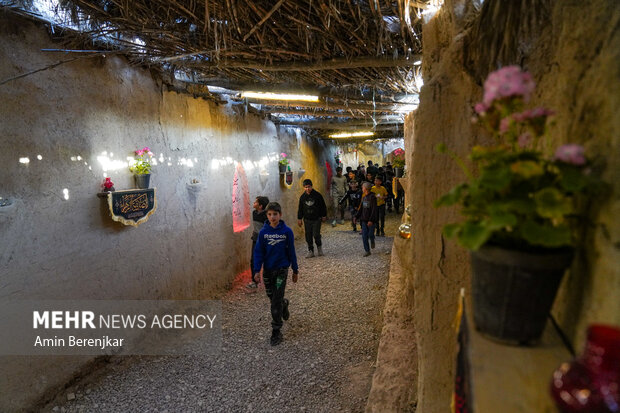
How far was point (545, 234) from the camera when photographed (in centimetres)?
84

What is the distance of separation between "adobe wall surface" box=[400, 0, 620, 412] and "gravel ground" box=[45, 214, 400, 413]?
5.11 ft

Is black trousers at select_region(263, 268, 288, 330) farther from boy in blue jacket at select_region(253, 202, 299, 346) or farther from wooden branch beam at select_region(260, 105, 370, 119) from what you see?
wooden branch beam at select_region(260, 105, 370, 119)

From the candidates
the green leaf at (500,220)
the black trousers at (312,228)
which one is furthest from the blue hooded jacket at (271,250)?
the black trousers at (312,228)

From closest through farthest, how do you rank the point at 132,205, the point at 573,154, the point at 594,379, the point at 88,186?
the point at 594,379
the point at 573,154
the point at 88,186
the point at 132,205

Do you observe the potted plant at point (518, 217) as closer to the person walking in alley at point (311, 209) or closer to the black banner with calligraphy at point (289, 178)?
the person walking in alley at point (311, 209)

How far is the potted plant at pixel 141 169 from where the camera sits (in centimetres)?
402

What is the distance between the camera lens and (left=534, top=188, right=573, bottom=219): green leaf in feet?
2.66

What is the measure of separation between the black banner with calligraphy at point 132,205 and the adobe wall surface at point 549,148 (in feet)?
10.3

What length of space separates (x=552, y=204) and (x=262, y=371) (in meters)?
3.39

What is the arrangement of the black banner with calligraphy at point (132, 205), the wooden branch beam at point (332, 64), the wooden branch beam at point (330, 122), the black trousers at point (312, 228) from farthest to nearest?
1. the wooden branch beam at point (330, 122)
2. the black trousers at point (312, 228)
3. the black banner with calligraphy at point (132, 205)
4. the wooden branch beam at point (332, 64)

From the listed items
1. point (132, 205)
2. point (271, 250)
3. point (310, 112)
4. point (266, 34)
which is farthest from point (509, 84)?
point (310, 112)

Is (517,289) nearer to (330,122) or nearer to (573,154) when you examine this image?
(573,154)

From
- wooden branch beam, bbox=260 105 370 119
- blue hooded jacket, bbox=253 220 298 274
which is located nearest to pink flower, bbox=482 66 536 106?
blue hooded jacket, bbox=253 220 298 274

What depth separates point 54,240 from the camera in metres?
3.14
